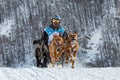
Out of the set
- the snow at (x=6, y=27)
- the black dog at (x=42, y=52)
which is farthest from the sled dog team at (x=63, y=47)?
the snow at (x=6, y=27)

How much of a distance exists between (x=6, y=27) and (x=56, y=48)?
14607 mm

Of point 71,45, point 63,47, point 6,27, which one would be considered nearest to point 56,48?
point 63,47

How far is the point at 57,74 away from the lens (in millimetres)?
7281

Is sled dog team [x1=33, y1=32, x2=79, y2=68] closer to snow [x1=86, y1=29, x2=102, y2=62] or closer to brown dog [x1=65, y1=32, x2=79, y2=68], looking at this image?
brown dog [x1=65, y1=32, x2=79, y2=68]

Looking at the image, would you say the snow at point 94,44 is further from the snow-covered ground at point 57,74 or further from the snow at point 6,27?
the snow-covered ground at point 57,74

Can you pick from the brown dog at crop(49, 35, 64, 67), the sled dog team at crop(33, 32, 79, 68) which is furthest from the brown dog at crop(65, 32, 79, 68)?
the brown dog at crop(49, 35, 64, 67)

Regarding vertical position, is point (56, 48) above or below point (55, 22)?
below

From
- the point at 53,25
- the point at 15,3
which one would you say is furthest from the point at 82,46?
the point at 53,25

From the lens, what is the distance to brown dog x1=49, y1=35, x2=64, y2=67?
11.3 m

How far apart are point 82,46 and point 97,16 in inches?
112

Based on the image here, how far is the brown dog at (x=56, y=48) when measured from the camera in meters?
11.3

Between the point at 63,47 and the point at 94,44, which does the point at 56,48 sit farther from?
the point at 94,44

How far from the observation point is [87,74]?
7.52 metres

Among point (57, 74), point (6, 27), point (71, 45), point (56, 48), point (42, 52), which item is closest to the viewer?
point (57, 74)
